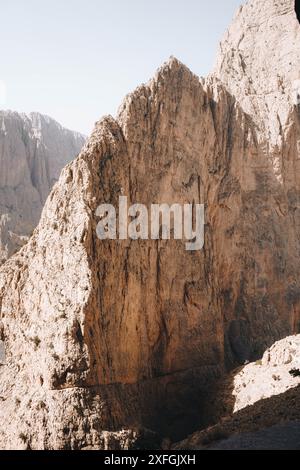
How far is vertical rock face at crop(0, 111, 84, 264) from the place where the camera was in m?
65.9

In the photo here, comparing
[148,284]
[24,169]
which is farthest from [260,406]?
[24,169]

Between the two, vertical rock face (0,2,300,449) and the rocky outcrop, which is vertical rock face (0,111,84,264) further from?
the rocky outcrop

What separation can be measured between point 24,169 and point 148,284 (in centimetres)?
4965

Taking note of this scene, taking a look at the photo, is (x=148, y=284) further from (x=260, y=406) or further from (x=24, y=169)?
(x=24, y=169)

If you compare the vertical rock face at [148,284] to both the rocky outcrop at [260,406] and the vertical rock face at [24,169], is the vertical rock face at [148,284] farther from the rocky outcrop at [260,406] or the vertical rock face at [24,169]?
the vertical rock face at [24,169]

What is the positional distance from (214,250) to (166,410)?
12103mm

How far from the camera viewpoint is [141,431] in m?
26.7

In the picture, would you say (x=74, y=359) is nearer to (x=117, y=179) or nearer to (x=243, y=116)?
(x=117, y=179)

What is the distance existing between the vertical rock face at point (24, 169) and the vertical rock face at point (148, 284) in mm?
29338

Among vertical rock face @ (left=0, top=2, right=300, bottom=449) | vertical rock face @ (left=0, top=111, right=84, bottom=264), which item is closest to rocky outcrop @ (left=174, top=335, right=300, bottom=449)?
vertical rock face @ (left=0, top=2, right=300, bottom=449)

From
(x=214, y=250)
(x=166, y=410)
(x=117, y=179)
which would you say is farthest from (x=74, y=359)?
(x=214, y=250)

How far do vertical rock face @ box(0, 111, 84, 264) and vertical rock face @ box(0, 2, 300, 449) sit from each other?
29338 mm

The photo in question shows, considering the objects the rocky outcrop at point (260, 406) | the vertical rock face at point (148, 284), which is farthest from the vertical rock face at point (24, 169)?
the rocky outcrop at point (260, 406)

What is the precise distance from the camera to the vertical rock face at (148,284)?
2689 centimetres
